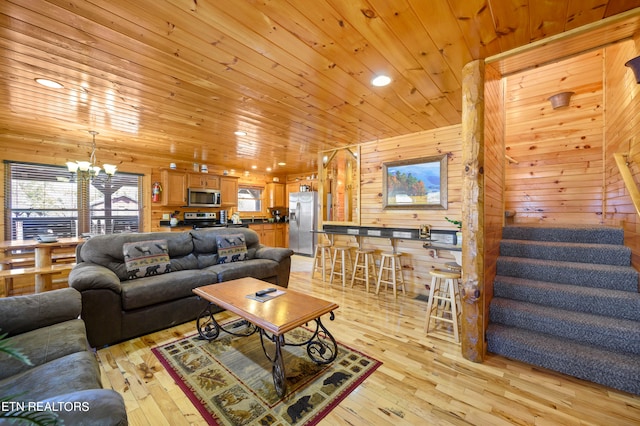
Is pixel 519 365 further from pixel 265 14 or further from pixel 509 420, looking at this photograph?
pixel 265 14

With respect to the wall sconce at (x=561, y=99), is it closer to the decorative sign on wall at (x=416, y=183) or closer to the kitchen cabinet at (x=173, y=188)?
Answer: the decorative sign on wall at (x=416, y=183)

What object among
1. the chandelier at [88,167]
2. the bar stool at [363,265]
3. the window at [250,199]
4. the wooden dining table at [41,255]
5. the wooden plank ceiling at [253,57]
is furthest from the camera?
the window at [250,199]

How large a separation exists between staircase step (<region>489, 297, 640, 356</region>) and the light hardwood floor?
33 cm

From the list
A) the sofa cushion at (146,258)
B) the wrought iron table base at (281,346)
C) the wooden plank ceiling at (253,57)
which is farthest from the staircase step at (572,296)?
the sofa cushion at (146,258)

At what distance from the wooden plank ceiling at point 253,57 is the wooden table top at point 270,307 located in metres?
1.90

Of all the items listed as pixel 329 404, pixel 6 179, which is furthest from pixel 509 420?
pixel 6 179

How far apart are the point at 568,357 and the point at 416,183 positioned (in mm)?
2566

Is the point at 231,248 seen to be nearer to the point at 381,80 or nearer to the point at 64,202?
the point at 381,80

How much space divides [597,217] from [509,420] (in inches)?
129

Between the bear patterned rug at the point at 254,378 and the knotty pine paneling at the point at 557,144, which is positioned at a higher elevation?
the knotty pine paneling at the point at 557,144

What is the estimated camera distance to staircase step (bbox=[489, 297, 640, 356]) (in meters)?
1.91

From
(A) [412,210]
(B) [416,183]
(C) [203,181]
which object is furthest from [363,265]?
(C) [203,181]

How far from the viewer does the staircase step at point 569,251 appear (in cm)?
Answer: 240

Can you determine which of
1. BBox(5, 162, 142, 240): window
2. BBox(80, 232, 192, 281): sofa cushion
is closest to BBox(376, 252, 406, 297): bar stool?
BBox(80, 232, 192, 281): sofa cushion
